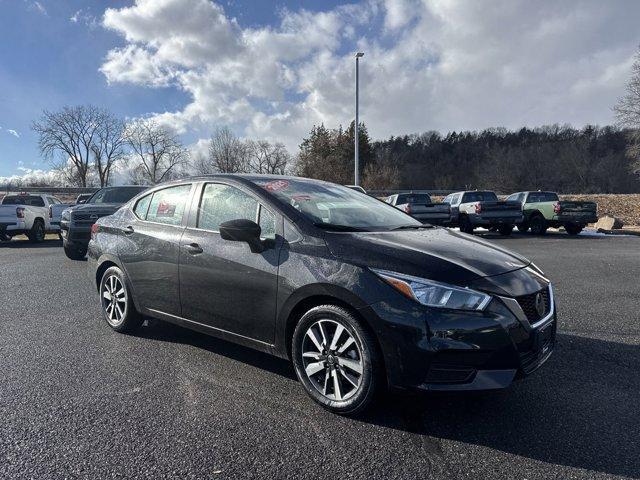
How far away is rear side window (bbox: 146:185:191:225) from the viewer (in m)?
4.25

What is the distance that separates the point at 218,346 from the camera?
4367 mm

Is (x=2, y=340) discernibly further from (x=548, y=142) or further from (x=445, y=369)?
(x=548, y=142)

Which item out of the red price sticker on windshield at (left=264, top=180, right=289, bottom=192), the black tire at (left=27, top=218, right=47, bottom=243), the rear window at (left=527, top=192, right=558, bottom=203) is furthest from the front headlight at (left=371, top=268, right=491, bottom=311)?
the rear window at (left=527, top=192, right=558, bottom=203)

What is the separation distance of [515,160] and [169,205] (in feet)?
353

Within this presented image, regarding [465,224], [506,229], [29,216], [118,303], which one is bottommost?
[506,229]

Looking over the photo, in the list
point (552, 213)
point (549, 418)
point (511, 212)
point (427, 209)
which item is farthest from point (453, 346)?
point (552, 213)

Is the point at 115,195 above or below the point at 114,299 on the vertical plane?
above

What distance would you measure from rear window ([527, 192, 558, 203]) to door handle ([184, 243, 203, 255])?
18.2 metres

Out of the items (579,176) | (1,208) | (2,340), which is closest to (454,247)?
(2,340)

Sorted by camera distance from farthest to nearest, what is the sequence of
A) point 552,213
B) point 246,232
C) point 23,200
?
point 552,213 → point 23,200 → point 246,232

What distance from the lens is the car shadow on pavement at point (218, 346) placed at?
385 centimetres

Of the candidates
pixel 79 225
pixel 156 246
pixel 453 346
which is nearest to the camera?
pixel 453 346

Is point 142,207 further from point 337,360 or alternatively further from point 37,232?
point 37,232

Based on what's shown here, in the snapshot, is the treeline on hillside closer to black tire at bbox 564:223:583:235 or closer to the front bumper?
black tire at bbox 564:223:583:235
